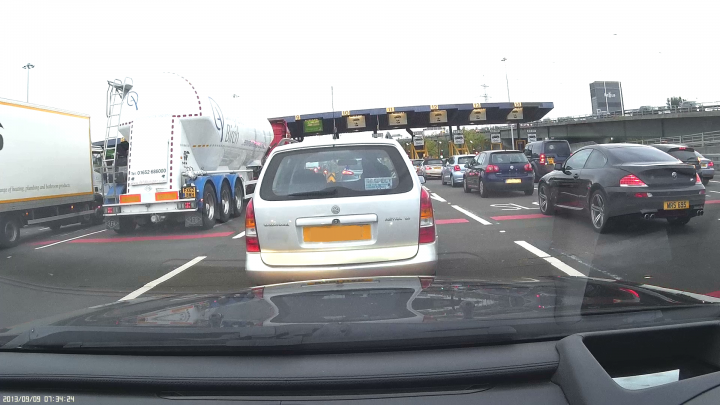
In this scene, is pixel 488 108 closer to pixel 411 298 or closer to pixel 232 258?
pixel 232 258

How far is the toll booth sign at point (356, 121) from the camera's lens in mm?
37372

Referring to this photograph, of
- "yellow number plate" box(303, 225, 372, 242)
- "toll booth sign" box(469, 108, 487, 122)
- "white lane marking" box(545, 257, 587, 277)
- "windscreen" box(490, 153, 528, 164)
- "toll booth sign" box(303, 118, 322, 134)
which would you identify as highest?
"toll booth sign" box(469, 108, 487, 122)

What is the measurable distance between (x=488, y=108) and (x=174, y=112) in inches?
1112

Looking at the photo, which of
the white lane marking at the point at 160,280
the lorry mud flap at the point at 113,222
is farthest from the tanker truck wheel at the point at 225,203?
the white lane marking at the point at 160,280

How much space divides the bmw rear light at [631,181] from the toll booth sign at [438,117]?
29.2m

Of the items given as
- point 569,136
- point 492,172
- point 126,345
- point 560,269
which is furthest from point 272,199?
point 569,136

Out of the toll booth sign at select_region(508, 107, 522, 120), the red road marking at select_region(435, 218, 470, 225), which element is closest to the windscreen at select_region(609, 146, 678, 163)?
the red road marking at select_region(435, 218, 470, 225)

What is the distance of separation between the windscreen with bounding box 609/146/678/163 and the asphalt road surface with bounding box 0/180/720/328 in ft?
3.91

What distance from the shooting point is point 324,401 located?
6.55 feet

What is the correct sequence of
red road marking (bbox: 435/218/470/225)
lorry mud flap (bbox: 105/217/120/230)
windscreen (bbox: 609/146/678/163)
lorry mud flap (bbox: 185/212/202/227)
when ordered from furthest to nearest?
lorry mud flap (bbox: 105/217/120/230) → lorry mud flap (bbox: 185/212/202/227) → red road marking (bbox: 435/218/470/225) → windscreen (bbox: 609/146/678/163)

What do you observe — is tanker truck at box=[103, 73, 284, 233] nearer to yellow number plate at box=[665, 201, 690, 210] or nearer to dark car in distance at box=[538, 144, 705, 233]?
dark car in distance at box=[538, 144, 705, 233]

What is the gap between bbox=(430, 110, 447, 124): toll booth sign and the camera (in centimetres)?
3753

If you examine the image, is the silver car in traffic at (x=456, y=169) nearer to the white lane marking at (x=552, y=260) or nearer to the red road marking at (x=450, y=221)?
the red road marking at (x=450, y=221)

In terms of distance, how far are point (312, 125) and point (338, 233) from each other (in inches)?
1284
